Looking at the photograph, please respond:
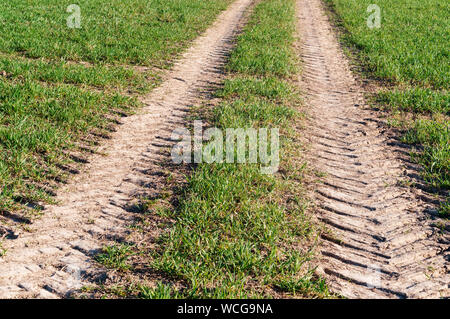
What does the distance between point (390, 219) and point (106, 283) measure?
120 inches

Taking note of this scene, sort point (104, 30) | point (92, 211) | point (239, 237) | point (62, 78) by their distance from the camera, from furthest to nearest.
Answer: point (104, 30) → point (62, 78) → point (92, 211) → point (239, 237)

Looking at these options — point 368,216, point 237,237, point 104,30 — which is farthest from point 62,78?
point 368,216

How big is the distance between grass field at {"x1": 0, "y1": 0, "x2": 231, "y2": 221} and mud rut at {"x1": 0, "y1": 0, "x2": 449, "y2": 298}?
0.42 m

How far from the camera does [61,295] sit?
10.2ft

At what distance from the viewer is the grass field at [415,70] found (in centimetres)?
553

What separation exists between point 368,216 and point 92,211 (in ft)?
10.1

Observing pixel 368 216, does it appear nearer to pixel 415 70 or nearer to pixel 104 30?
pixel 415 70

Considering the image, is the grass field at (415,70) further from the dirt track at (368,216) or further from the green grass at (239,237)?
the green grass at (239,237)

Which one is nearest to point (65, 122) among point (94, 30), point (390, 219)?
point (390, 219)

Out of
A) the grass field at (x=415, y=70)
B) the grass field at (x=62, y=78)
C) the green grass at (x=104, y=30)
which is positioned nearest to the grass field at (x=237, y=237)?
the grass field at (x=62, y=78)

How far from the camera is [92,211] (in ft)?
13.8

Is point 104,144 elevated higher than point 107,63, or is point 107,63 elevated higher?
point 107,63
